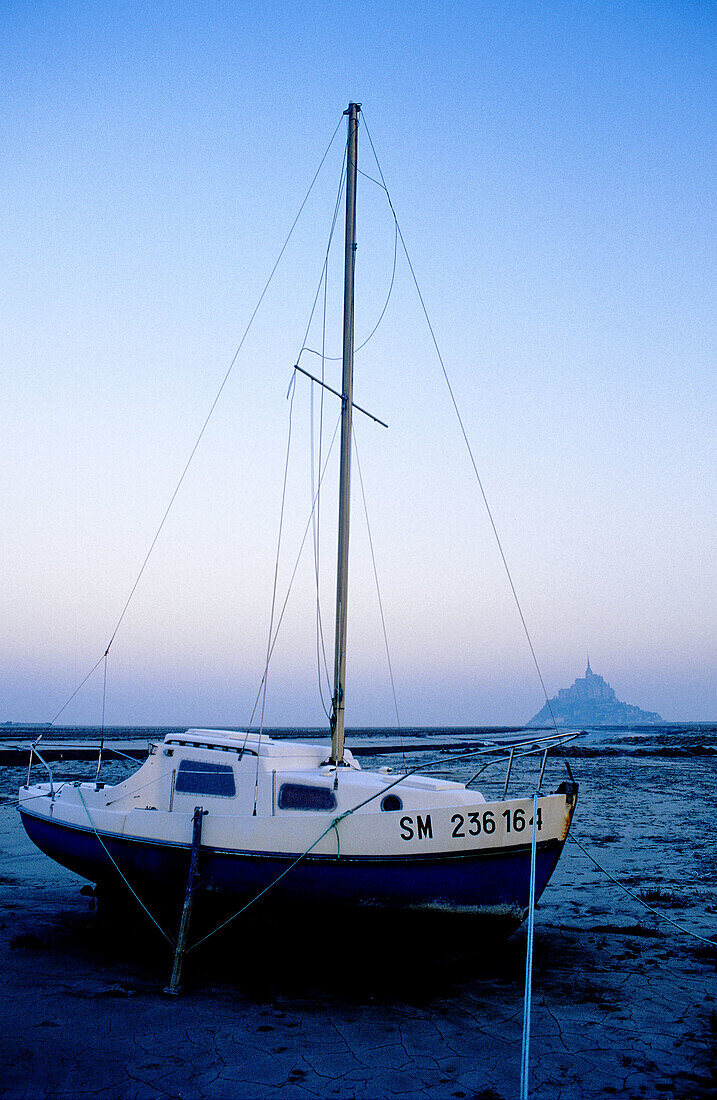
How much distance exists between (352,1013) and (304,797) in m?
2.95

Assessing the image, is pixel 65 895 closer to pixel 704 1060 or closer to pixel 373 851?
pixel 373 851

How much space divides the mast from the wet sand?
330 centimetres

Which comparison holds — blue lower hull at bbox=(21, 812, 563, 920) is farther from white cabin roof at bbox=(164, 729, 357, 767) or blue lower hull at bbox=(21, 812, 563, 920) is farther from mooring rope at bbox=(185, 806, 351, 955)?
white cabin roof at bbox=(164, 729, 357, 767)

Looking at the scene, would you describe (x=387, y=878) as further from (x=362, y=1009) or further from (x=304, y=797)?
(x=304, y=797)

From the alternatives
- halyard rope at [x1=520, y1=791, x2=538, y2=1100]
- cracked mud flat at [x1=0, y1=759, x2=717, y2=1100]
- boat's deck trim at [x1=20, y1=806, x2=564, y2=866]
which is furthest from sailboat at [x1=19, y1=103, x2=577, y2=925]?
cracked mud flat at [x1=0, y1=759, x2=717, y2=1100]

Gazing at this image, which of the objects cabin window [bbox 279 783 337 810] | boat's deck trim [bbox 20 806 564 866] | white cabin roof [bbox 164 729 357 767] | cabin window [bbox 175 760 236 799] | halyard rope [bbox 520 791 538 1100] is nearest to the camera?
halyard rope [bbox 520 791 538 1100]

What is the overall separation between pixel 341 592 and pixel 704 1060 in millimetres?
7605

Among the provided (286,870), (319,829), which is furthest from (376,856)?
(286,870)

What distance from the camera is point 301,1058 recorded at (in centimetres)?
764

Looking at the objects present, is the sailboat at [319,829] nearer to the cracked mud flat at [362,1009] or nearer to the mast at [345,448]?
the mast at [345,448]

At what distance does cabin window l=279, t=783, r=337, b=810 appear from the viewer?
1095 centimetres

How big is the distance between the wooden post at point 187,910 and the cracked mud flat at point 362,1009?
8.2 inches

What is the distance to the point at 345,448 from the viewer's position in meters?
13.2

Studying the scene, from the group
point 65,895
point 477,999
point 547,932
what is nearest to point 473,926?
point 477,999
